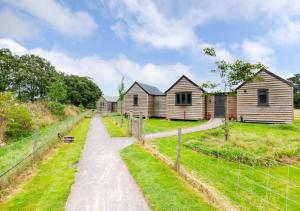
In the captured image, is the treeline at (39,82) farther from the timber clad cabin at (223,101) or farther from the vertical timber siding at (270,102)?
the vertical timber siding at (270,102)

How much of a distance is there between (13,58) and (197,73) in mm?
40910

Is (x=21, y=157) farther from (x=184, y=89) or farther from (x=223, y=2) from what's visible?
(x=184, y=89)

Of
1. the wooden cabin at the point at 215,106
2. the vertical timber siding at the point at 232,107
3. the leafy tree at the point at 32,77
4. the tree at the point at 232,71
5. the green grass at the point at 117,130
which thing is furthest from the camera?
the leafy tree at the point at 32,77

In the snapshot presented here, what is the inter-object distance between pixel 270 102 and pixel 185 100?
8.34m

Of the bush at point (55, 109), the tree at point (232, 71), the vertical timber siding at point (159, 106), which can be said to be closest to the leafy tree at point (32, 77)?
the bush at point (55, 109)

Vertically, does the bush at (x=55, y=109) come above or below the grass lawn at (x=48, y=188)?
above

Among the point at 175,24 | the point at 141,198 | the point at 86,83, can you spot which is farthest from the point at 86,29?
the point at 86,83

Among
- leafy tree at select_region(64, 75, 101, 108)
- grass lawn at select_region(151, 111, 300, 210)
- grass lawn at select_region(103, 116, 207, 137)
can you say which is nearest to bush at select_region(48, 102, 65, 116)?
grass lawn at select_region(103, 116, 207, 137)

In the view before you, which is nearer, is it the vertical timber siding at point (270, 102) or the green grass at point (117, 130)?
the green grass at point (117, 130)

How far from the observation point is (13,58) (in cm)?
4875

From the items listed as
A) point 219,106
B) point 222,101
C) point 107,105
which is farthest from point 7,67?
point 222,101

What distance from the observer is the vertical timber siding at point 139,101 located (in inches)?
1188

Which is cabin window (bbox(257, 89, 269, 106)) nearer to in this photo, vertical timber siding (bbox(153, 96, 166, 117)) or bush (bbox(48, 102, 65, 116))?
vertical timber siding (bbox(153, 96, 166, 117))

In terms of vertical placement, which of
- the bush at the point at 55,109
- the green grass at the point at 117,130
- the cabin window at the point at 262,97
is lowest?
the green grass at the point at 117,130
